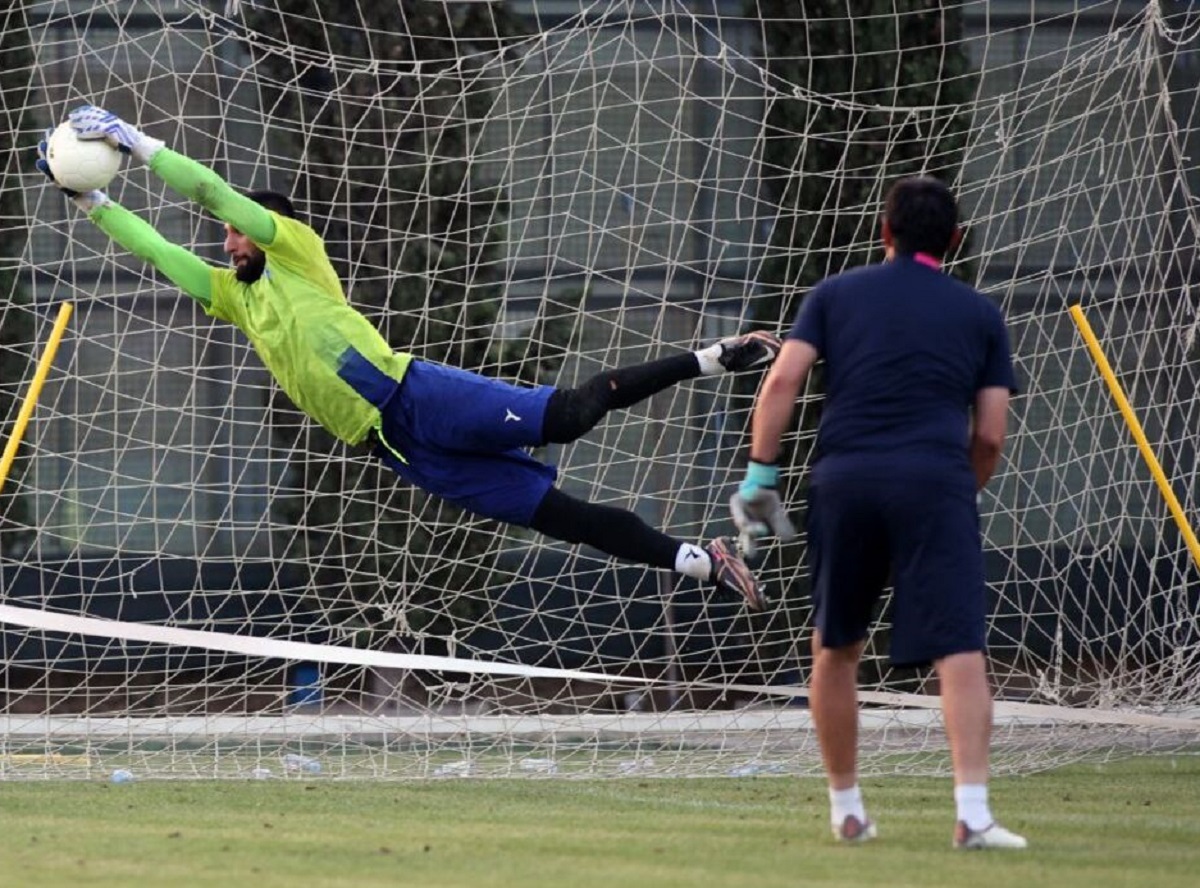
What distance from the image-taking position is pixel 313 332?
7.79 metres

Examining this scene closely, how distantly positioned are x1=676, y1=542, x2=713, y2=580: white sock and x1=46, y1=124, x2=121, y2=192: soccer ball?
7.86 ft

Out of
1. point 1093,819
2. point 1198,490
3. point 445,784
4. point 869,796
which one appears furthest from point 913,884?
point 1198,490

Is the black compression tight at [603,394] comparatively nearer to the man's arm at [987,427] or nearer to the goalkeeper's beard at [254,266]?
the goalkeeper's beard at [254,266]

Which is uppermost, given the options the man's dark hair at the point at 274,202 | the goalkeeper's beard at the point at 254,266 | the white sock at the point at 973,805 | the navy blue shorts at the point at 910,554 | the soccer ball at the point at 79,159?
the soccer ball at the point at 79,159

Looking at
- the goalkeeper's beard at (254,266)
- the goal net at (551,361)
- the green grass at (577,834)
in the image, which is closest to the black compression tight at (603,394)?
the goalkeeper's beard at (254,266)

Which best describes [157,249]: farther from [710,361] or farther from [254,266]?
[710,361]

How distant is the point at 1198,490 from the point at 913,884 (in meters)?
7.83

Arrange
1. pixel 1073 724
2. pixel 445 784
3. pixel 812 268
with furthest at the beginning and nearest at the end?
1. pixel 812 268
2. pixel 1073 724
3. pixel 445 784

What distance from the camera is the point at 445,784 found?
8.51 m

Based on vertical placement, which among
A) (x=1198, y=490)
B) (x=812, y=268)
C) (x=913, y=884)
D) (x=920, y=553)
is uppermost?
(x=812, y=268)

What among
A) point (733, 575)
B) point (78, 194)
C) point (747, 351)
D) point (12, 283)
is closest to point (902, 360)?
point (747, 351)

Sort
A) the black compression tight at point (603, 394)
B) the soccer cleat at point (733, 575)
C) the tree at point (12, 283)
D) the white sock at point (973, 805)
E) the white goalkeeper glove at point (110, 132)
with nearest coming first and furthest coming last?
the white sock at point (973, 805) → the white goalkeeper glove at point (110, 132) → the black compression tight at point (603, 394) → the soccer cleat at point (733, 575) → the tree at point (12, 283)

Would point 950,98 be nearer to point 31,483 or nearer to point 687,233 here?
point 687,233

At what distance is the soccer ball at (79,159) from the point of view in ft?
25.1
